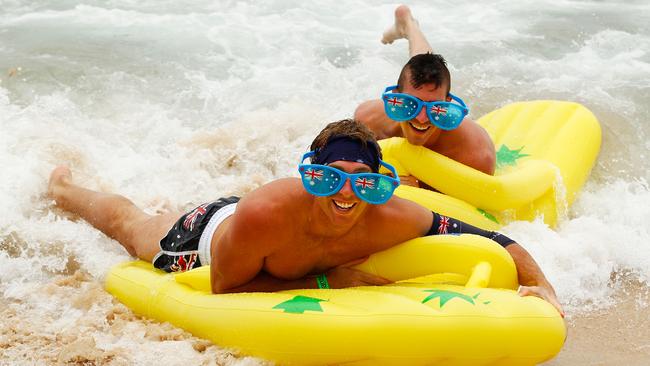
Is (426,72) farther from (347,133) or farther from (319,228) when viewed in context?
(319,228)

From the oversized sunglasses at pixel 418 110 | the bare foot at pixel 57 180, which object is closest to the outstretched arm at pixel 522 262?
the oversized sunglasses at pixel 418 110

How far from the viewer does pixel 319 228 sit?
2.96 m

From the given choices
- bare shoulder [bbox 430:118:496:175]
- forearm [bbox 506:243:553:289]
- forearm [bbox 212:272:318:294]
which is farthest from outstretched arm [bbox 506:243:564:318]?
bare shoulder [bbox 430:118:496:175]

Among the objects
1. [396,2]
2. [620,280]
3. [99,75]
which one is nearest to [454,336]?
[620,280]

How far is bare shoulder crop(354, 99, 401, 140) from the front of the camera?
13.9 feet

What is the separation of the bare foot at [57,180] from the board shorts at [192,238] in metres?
1.17

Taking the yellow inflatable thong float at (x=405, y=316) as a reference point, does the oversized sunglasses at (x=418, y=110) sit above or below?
above

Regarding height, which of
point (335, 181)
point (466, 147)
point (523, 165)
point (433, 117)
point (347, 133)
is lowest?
point (523, 165)

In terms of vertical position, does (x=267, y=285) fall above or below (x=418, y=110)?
below

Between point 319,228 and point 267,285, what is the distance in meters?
0.31

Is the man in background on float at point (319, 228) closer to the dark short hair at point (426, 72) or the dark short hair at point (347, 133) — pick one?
the dark short hair at point (347, 133)

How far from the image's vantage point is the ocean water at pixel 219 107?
372cm

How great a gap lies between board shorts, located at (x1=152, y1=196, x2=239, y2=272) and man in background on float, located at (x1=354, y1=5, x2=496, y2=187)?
2.86 ft

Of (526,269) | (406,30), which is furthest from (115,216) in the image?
(406,30)
